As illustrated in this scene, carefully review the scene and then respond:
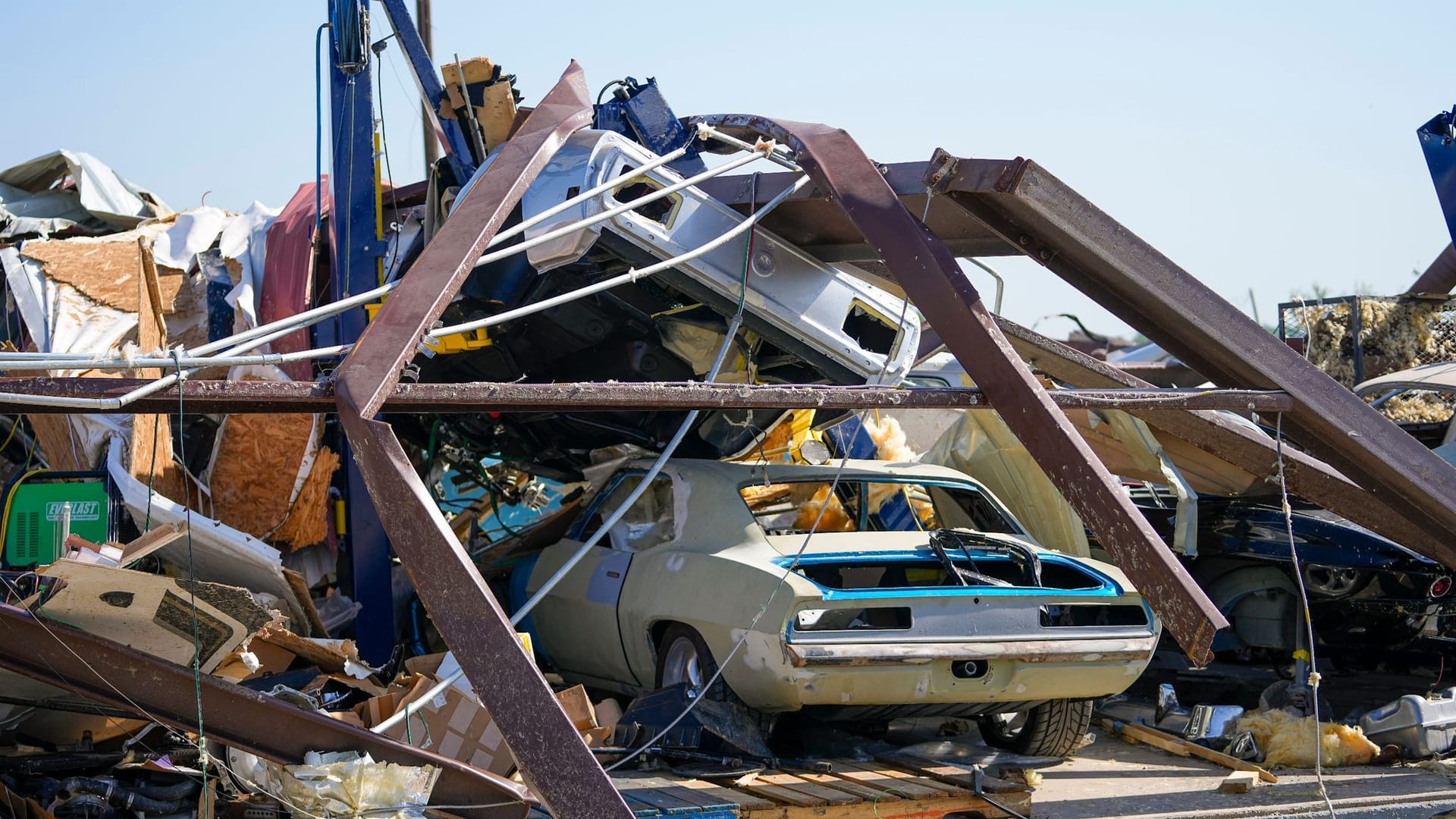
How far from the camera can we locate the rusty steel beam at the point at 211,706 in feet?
16.8

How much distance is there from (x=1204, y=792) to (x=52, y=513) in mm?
6362

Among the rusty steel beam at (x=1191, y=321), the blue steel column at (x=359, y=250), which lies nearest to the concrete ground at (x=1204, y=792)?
the rusty steel beam at (x=1191, y=321)

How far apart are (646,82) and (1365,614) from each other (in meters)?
5.50

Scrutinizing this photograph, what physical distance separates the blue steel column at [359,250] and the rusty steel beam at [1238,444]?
404 cm

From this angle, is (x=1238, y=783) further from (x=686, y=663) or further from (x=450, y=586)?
(x=450, y=586)

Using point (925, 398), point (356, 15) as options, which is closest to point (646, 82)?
point (356, 15)

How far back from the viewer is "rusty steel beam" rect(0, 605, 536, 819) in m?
5.12

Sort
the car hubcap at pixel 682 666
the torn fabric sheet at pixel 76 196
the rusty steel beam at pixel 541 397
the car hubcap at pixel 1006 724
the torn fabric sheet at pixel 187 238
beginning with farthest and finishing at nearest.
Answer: the torn fabric sheet at pixel 76 196 → the torn fabric sheet at pixel 187 238 → the car hubcap at pixel 1006 724 → the car hubcap at pixel 682 666 → the rusty steel beam at pixel 541 397

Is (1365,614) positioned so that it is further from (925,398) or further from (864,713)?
(925,398)

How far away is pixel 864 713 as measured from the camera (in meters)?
6.62

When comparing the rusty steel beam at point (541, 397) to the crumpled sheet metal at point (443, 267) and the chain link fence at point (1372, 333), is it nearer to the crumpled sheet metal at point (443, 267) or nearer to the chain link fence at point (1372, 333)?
the crumpled sheet metal at point (443, 267)

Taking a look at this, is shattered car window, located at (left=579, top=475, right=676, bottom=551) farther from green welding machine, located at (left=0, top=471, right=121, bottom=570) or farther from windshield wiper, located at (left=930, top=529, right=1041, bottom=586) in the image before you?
green welding machine, located at (left=0, top=471, right=121, bottom=570)

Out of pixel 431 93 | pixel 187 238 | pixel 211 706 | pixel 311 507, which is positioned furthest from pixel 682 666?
pixel 187 238

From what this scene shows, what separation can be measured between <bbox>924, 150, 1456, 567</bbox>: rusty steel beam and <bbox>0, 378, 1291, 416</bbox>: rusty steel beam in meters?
0.53
